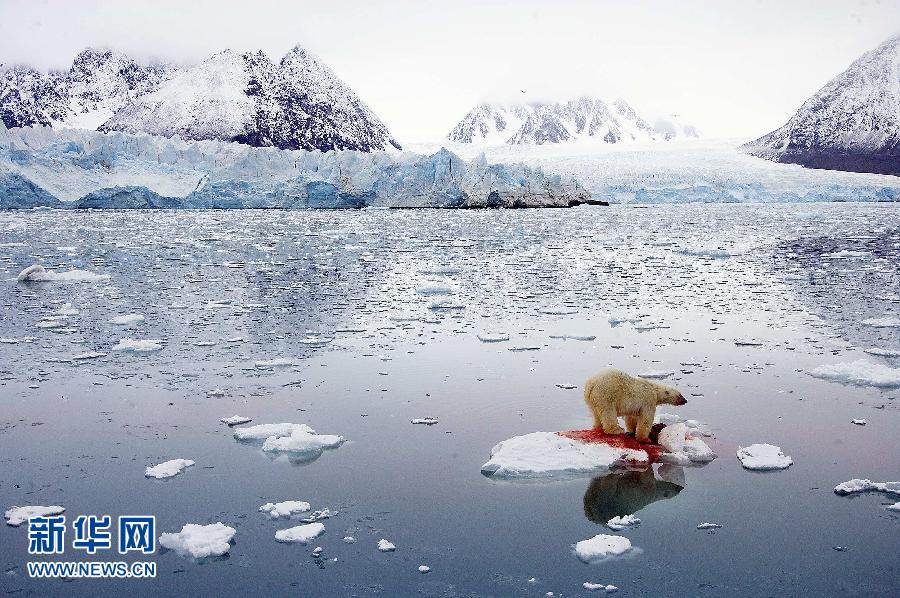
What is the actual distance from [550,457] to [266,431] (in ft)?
7.26

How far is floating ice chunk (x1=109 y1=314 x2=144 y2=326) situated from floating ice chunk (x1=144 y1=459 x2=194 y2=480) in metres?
5.87

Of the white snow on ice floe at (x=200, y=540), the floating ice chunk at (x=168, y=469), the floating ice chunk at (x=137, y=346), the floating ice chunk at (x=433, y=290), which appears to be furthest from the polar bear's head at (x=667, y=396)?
the floating ice chunk at (x=433, y=290)

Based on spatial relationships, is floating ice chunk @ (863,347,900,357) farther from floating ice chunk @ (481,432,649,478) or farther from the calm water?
floating ice chunk @ (481,432,649,478)

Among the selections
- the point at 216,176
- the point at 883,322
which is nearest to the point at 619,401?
the point at 883,322

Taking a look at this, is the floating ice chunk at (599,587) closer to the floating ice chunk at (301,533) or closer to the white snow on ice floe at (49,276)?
the floating ice chunk at (301,533)

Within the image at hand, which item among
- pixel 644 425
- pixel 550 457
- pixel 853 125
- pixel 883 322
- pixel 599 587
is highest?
pixel 853 125

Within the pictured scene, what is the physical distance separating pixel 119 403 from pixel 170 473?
1987 millimetres

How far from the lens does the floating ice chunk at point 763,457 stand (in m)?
5.23

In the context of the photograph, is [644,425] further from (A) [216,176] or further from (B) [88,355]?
(A) [216,176]

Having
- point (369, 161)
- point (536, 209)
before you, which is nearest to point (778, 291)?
point (369, 161)

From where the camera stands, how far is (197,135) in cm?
11569

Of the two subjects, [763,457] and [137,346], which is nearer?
[763,457]

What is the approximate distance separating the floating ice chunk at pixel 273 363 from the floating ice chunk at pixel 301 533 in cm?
398

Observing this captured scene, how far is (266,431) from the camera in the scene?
5.94m
